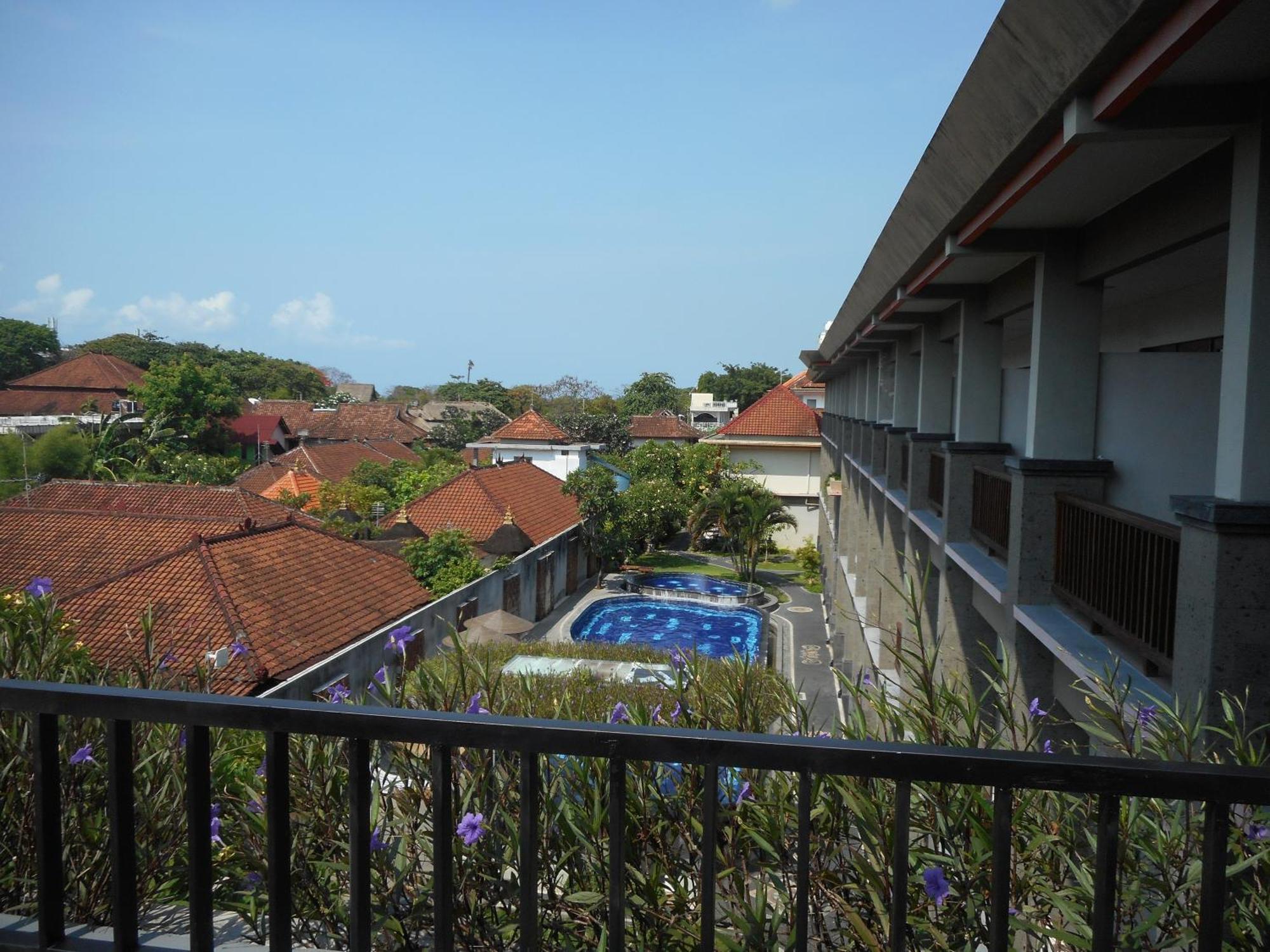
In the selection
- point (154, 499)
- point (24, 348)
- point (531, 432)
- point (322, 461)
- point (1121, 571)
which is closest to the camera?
point (1121, 571)

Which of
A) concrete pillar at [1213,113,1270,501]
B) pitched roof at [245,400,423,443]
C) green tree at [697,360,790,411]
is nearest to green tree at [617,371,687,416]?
green tree at [697,360,790,411]

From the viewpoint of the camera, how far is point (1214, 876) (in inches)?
54.1

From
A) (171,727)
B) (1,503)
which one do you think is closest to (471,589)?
(1,503)

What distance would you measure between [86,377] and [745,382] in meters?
43.8

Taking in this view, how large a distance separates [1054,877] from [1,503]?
2038 cm

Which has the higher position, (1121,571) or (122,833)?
(1121,571)

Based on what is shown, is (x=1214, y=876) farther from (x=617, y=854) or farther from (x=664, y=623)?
(x=664, y=623)

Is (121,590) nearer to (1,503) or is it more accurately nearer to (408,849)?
(1,503)

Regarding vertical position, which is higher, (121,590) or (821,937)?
(821,937)

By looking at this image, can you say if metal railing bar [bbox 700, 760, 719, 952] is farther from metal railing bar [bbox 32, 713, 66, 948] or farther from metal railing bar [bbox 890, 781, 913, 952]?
metal railing bar [bbox 32, 713, 66, 948]

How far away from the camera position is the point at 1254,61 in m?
2.67

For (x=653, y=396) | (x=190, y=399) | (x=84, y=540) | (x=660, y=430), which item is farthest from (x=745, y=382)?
(x=84, y=540)

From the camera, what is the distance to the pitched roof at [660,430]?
4875 cm

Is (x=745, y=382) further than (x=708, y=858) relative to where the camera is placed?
Yes
